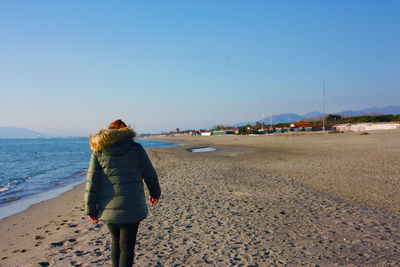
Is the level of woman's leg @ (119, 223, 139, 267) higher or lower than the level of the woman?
lower

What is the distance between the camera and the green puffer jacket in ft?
8.75

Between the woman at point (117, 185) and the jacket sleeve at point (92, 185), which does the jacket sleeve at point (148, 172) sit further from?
the jacket sleeve at point (92, 185)

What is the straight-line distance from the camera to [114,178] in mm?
2682

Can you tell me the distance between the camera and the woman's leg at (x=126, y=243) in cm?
273

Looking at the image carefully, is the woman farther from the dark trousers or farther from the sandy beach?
the sandy beach

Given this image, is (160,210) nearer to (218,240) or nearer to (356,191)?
(218,240)

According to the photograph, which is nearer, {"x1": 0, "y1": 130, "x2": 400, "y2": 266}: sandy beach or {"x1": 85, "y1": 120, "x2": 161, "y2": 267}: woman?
{"x1": 85, "y1": 120, "x2": 161, "y2": 267}: woman

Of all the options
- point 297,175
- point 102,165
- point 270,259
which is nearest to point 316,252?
point 270,259

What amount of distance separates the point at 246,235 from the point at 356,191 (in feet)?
16.1

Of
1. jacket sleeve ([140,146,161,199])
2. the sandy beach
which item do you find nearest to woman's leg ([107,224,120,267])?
jacket sleeve ([140,146,161,199])

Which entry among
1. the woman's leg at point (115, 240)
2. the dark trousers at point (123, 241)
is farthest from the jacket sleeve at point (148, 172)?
the woman's leg at point (115, 240)

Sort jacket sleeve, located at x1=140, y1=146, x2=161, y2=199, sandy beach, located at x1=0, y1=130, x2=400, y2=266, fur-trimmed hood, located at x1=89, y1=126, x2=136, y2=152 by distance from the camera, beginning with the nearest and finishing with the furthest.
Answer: fur-trimmed hood, located at x1=89, y1=126, x2=136, y2=152, jacket sleeve, located at x1=140, y1=146, x2=161, y2=199, sandy beach, located at x1=0, y1=130, x2=400, y2=266

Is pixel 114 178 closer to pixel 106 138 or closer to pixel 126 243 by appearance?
pixel 106 138

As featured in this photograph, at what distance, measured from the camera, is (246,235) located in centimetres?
469
